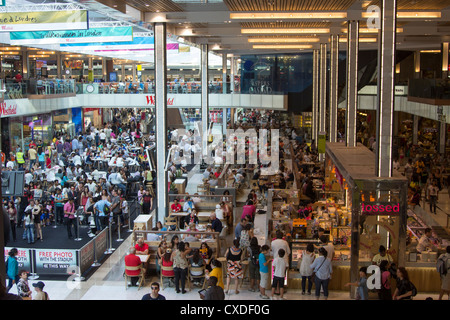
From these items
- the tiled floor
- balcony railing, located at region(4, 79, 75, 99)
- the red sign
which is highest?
balcony railing, located at region(4, 79, 75, 99)

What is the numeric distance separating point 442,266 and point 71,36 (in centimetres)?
1645

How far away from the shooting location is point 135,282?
11078 mm

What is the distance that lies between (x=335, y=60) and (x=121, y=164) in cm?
934

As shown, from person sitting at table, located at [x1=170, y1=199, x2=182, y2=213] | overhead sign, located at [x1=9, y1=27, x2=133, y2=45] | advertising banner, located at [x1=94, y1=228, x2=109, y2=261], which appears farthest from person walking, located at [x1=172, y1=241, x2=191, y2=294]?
overhead sign, located at [x1=9, y1=27, x2=133, y2=45]

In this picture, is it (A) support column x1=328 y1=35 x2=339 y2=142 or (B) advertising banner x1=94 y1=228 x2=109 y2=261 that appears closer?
(B) advertising banner x1=94 y1=228 x2=109 y2=261

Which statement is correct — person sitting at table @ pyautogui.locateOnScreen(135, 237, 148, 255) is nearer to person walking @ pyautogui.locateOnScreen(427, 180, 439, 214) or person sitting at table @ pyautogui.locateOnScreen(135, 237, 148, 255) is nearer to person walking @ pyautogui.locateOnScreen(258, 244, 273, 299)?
person walking @ pyautogui.locateOnScreen(258, 244, 273, 299)

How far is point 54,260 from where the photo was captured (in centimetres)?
1177

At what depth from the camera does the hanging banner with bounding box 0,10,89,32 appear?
1723cm

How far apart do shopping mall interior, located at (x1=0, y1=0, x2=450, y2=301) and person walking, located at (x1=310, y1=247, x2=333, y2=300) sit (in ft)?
0.09

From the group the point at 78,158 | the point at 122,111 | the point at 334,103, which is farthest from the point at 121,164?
the point at 122,111

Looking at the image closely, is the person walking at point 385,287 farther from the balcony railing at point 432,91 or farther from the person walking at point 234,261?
the balcony railing at point 432,91

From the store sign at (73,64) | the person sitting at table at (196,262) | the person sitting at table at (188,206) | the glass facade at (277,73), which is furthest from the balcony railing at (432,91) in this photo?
the store sign at (73,64)

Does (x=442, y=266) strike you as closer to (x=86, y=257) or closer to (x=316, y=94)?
(x=86, y=257)

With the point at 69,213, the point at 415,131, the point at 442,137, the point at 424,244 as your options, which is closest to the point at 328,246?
the point at 424,244
